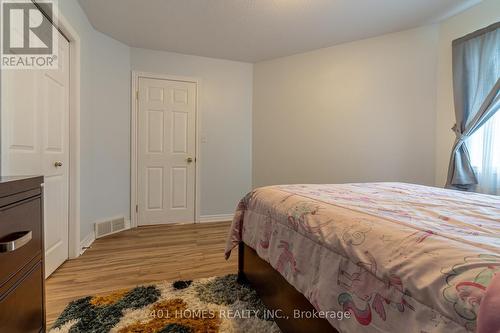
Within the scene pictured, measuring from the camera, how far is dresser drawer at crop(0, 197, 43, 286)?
0.71 metres

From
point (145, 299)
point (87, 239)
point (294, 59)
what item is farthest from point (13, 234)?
point (294, 59)

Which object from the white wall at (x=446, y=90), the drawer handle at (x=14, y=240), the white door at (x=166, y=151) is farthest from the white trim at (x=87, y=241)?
the white wall at (x=446, y=90)

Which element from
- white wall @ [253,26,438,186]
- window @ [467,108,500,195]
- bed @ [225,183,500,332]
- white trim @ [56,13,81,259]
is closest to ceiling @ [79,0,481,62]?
A: white wall @ [253,26,438,186]

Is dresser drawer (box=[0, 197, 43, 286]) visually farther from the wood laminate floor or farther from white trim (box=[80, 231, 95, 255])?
white trim (box=[80, 231, 95, 255])

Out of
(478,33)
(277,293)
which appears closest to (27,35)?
(277,293)

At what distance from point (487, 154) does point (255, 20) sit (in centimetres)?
254

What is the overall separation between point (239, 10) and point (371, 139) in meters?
2.04

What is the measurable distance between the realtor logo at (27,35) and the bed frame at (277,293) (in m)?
1.88

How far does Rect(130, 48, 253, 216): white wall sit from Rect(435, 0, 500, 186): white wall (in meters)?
2.37

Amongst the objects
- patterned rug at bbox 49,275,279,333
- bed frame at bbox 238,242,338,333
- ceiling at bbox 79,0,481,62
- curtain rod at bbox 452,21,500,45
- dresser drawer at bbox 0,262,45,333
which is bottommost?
patterned rug at bbox 49,275,279,333

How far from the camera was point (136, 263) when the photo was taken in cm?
224

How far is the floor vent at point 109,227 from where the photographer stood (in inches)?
115

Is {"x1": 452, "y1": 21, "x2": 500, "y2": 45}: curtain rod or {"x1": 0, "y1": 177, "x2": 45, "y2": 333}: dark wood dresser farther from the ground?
{"x1": 452, "y1": 21, "x2": 500, "y2": 45}: curtain rod

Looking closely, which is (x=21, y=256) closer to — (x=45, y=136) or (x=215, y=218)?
(x=45, y=136)
